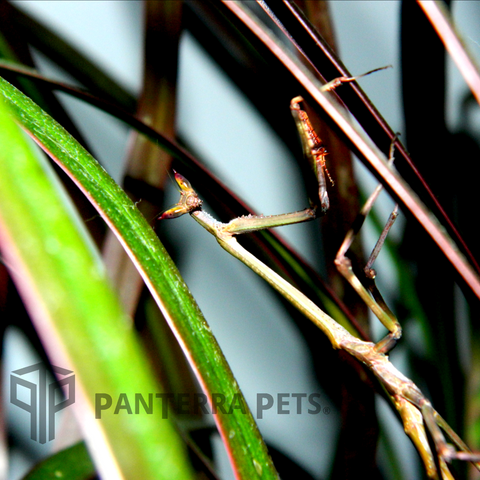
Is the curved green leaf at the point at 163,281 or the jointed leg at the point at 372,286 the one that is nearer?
the curved green leaf at the point at 163,281

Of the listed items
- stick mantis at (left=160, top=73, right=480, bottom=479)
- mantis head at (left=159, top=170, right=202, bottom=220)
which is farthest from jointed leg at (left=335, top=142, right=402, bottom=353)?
mantis head at (left=159, top=170, right=202, bottom=220)

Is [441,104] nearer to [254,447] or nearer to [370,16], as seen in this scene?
[370,16]

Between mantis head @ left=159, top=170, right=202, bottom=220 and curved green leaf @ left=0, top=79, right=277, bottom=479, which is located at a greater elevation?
mantis head @ left=159, top=170, right=202, bottom=220

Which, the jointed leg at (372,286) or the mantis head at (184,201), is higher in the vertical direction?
the mantis head at (184,201)

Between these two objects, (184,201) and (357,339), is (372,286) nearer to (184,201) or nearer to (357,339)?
(357,339)

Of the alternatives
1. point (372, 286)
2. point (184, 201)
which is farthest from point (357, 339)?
point (184, 201)

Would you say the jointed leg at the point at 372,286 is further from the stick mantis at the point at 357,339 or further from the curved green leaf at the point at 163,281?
the curved green leaf at the point at 163,281

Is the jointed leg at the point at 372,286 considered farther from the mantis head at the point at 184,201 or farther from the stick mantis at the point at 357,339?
the mantis head at the point at 184,201

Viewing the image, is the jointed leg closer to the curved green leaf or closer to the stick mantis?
the stick mantis

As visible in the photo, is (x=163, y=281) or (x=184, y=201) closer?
(x=163, y=281)

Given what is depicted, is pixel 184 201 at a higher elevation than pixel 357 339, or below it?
higher

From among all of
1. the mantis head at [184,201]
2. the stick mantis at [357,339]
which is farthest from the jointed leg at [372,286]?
the mantis head at [184,201]
